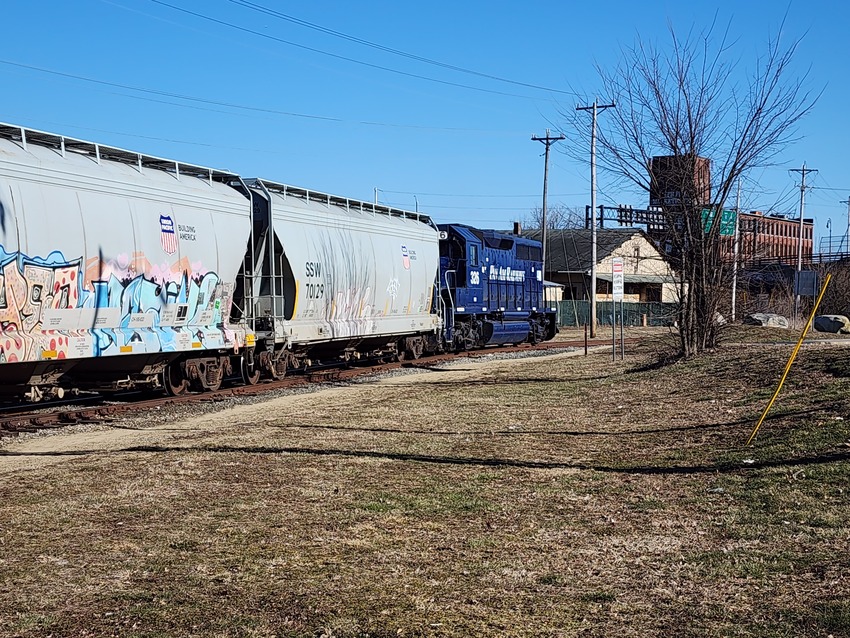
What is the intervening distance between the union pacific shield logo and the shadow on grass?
15.9 ft

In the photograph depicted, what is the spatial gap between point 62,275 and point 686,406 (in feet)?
31.6

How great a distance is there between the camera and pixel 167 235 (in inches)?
620

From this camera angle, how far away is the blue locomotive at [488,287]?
30422mm

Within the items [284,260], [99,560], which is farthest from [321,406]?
[99,560]

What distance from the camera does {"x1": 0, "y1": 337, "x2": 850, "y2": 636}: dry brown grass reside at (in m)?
5.31

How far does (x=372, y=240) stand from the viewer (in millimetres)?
23734

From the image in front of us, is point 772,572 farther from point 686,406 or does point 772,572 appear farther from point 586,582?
point 686,406

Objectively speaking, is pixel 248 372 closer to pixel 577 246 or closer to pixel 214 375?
pixel 214 375

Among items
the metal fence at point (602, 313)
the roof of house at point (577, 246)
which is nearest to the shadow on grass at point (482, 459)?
the metal fence at point (602, 313)

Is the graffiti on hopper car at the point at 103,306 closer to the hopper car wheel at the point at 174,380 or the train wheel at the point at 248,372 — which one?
the hopper car wheel at the point at 174,380

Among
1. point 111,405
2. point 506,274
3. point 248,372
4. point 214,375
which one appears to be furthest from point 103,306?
point 506,274

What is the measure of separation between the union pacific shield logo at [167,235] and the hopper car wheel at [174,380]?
283cm

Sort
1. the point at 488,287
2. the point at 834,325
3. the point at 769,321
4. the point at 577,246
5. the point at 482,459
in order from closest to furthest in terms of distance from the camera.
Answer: the point at 482,459 < the point at 488,287 < the point at 834,325 < the point at 769,321 < the point at 577,246

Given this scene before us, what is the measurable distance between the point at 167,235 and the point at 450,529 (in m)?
10.1
